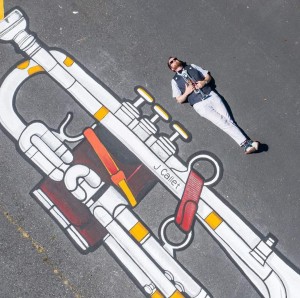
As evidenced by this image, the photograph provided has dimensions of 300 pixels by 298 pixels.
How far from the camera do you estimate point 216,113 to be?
6.16 m

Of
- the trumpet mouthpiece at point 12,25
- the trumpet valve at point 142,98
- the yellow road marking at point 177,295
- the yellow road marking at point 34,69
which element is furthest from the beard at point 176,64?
the yellow road marking at point 177,295

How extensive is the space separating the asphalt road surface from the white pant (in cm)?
12

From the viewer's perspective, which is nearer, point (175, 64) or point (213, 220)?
point (213, 220)

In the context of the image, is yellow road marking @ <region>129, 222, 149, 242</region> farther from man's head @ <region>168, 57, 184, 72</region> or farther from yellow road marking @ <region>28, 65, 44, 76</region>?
yellow road marking @ <region>28, 65, 44, 76</region>

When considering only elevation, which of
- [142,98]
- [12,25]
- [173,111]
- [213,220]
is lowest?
[213,220]

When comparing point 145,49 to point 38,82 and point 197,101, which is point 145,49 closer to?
point 197,101

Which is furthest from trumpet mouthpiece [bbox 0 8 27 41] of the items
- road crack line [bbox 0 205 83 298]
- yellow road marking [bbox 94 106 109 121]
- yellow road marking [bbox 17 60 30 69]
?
road crack line [bbox 0 205 83 298]

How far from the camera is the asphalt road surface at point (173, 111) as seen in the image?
19.5 ft

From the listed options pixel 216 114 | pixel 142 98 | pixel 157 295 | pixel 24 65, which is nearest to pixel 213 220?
pixel 157 295

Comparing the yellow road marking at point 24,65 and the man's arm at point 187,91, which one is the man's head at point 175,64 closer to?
the man's arm at point 187,91

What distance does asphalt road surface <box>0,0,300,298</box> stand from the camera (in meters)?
5.94

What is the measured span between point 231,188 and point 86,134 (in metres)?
2.37

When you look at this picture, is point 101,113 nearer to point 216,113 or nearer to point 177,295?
point 216,113

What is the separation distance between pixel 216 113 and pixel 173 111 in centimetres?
67
